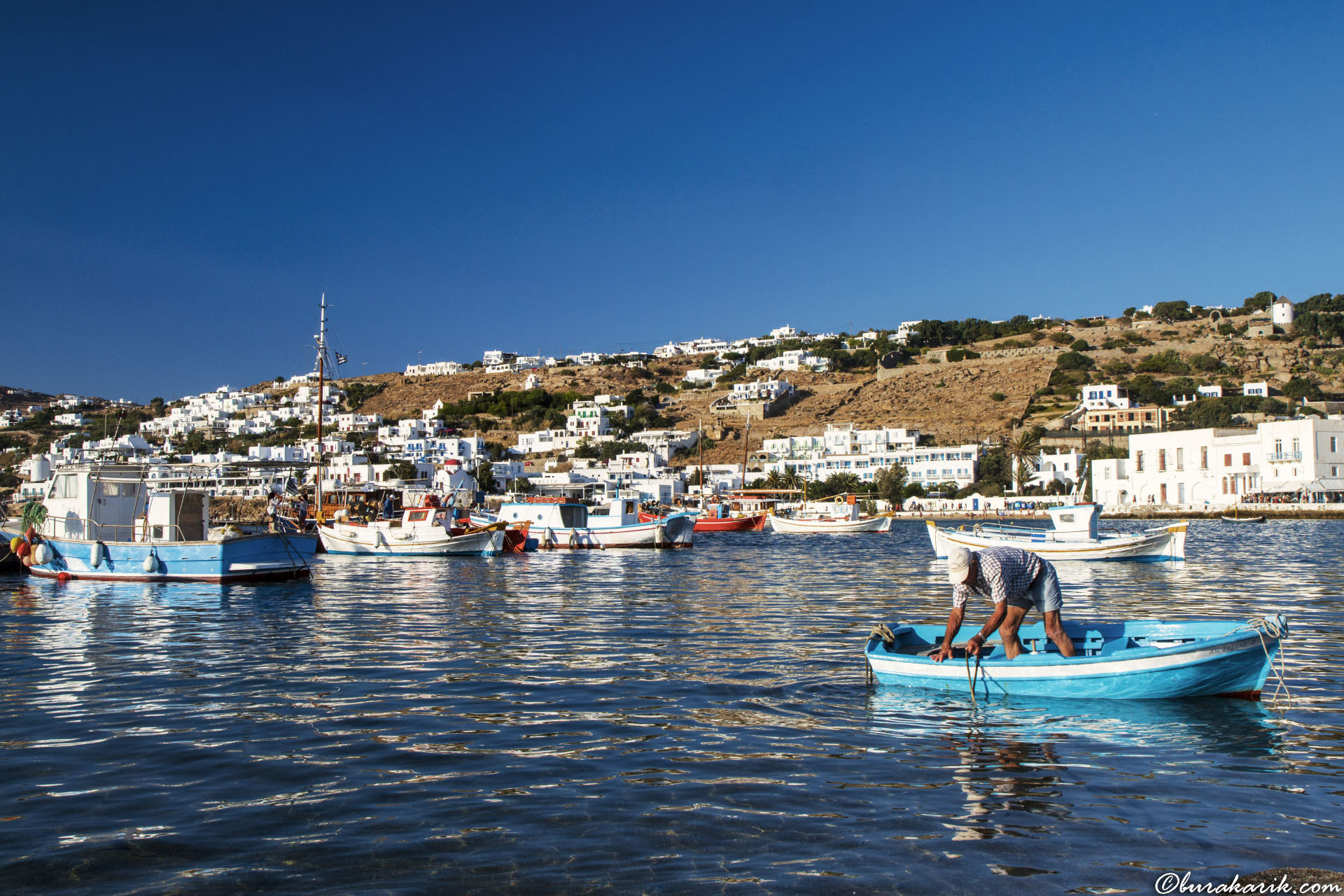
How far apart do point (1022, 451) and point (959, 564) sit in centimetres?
9753

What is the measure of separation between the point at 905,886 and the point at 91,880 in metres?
5.14

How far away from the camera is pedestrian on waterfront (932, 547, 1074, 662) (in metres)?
11.2

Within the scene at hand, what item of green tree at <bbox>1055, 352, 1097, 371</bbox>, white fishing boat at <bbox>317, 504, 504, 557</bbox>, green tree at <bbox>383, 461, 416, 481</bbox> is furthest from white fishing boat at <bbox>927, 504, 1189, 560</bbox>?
green tree at <bbox>1055, 352, 1097, 371</bbox>

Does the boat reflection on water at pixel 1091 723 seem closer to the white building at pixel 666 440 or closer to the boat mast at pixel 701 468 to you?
the boat mast at pixel 701 468

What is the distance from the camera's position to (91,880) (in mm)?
6371

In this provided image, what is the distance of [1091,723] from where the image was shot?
10.6 metres

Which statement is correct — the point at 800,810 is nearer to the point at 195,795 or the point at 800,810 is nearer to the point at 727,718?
the point at 727,718

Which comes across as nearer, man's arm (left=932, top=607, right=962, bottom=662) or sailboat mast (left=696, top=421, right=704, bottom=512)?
man's arm (left=932, top=607, right=962, bottom=662)

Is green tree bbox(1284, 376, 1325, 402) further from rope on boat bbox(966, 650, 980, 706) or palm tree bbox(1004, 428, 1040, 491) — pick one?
rope on boat bbox(966, 650, 980, 706)

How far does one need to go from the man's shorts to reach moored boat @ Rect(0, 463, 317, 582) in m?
21.6

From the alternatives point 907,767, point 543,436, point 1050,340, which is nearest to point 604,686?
point 907,767

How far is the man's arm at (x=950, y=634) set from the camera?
11742 mm

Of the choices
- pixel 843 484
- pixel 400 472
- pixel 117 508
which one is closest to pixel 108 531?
pixel 117 508

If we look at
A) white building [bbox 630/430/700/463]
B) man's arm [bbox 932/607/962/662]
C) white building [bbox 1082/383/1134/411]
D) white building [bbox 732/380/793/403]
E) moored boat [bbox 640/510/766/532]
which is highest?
white building [bbox 732/380/793/403]
